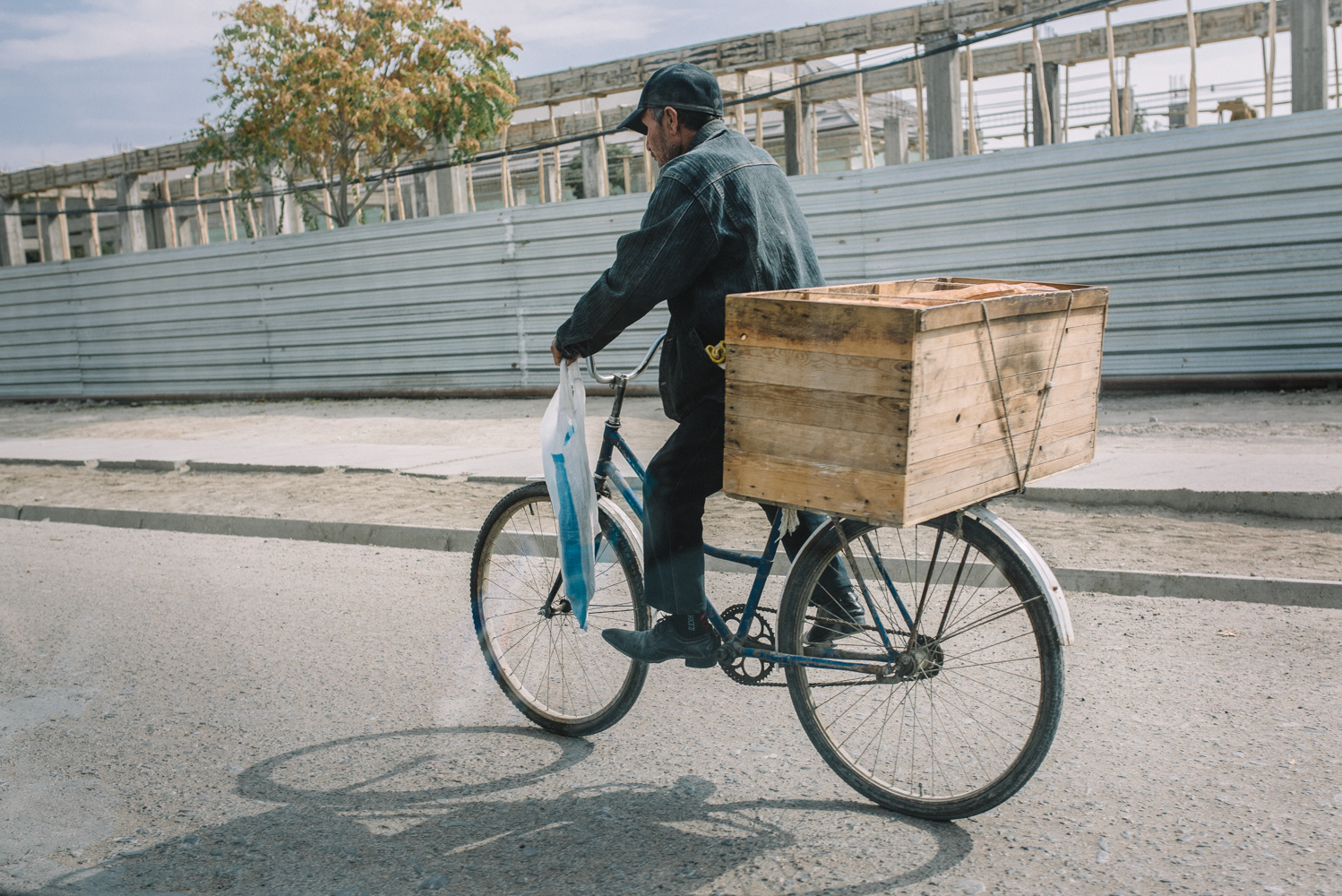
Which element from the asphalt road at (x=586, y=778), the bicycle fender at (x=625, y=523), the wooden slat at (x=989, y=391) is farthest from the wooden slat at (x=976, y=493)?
the bicycle fender at (x=625, y=523)

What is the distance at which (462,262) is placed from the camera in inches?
595

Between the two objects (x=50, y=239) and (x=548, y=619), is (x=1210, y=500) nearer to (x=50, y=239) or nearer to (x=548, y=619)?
(x=548, y=619)

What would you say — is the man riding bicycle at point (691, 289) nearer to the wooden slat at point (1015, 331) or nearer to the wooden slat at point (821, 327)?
the wooden slat at point (821, 327)

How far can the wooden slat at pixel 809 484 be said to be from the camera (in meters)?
2.62

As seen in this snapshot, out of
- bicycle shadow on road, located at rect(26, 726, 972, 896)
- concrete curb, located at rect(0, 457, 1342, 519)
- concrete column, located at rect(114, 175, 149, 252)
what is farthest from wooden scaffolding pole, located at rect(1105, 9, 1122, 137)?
concrete column, located at rect(114, 175, 149, 252)

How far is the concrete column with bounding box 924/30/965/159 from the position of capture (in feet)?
42.8

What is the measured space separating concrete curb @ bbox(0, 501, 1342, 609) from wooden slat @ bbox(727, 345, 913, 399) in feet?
6.02

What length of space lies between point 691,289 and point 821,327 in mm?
632

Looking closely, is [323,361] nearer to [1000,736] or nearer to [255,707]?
[255,707]

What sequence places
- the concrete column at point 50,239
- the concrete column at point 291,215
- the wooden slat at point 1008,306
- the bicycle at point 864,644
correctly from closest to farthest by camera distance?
the wooden slat at point 1008,306
the bicycle at point 864,644
the concrete column at point 291,215
the concrete column at point 50,239

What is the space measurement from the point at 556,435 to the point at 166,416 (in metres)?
13.2

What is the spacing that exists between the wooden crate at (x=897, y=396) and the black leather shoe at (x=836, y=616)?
1.80 feet

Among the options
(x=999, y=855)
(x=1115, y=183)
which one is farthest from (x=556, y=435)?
(x=1115, y=183)

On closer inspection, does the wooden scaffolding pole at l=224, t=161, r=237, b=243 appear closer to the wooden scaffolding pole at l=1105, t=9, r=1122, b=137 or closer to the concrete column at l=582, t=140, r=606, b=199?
the concrete column at l=582, t=140, r=606, b=199
